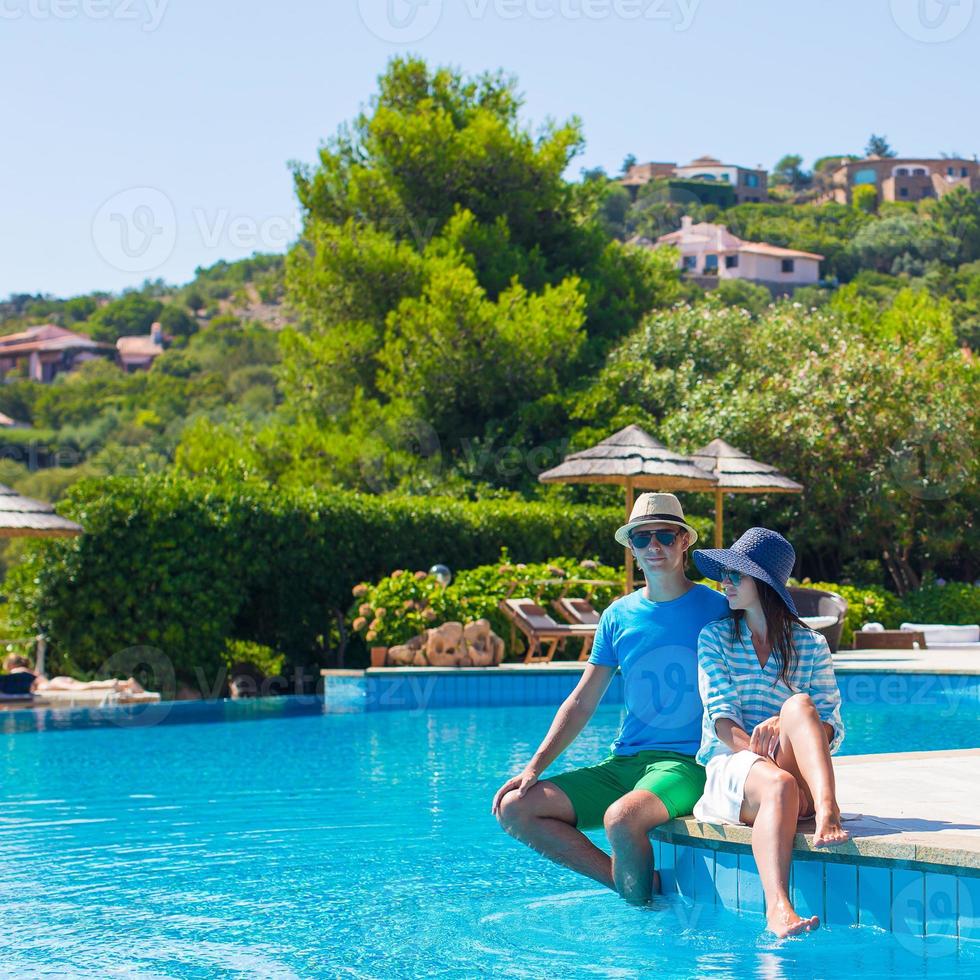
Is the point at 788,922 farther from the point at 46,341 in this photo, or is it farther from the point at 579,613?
the point at 46,341

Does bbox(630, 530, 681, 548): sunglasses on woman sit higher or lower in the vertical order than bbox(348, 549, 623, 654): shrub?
higher

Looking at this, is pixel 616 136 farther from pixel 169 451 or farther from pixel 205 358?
pixel 205 358

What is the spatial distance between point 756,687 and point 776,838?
0.64 m

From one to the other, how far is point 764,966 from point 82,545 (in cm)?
1191

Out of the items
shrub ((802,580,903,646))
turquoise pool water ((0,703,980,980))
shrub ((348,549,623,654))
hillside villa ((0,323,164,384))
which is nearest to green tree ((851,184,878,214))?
hillside villa ((0,323,164,384))

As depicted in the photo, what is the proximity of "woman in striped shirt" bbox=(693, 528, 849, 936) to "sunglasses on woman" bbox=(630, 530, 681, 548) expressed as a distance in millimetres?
156

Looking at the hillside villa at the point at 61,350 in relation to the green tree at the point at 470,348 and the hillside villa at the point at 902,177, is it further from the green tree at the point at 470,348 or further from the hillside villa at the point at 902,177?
the hillside villa at the point at 902,177

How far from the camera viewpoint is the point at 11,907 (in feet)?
19.1

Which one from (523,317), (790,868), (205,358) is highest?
(205,358)

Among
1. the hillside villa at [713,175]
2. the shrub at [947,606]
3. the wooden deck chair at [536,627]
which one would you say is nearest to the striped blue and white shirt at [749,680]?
the wooden deck chair at [536,627]

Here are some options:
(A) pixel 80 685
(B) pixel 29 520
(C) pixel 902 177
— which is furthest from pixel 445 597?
(C) pixel 902 177

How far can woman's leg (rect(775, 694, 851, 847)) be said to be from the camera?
15.1 ft

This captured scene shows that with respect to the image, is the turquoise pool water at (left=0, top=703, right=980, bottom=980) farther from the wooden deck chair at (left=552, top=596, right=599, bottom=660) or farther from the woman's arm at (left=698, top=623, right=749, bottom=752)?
the wooden deck chair at (left=552, top=596, right=599, bottom=660)

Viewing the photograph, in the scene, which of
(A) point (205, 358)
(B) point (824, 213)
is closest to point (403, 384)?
(A) point (205, 358)
